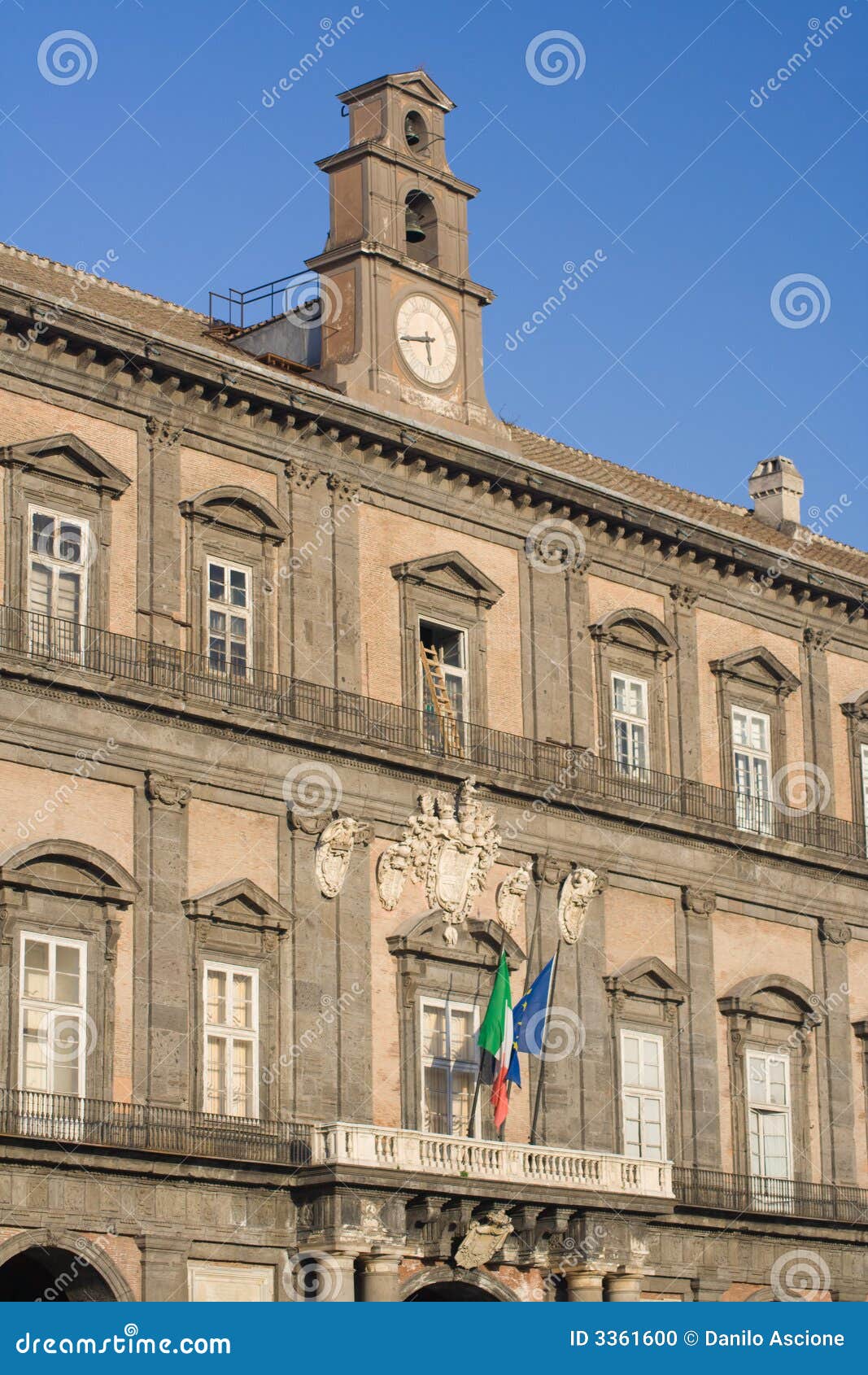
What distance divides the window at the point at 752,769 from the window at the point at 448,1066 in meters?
7.57

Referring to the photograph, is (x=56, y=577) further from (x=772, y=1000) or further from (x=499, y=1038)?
(x=772, y=1000)

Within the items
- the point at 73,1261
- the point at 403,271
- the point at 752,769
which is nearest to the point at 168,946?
the point at 73,1261

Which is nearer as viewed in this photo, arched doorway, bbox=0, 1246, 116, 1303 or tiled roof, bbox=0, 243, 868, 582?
arched doorway, bbox=0, 1246, 116, 1303

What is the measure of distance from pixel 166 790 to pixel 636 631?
35.3 feet

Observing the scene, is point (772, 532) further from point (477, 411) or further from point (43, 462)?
point (43, 462)

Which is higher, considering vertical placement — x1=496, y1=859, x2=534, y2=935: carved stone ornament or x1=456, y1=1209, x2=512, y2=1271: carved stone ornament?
x1=496, y1=859, x2=534, y2=935: carved stone ornament

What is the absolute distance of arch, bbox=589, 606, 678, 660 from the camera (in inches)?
1618

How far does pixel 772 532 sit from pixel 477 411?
11215mm

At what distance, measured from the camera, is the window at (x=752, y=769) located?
42906 millimetres

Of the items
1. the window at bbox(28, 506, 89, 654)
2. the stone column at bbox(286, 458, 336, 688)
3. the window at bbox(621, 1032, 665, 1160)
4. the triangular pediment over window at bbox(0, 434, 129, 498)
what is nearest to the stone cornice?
the stone column at bbox(286, 458, 336, 688)

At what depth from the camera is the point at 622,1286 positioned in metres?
36.2

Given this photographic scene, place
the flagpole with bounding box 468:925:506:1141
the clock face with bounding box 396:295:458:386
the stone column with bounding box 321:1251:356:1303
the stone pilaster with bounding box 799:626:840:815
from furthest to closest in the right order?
the stone pilaster with bounding box 799:626:840:815
the clock face with bounding box 396:295:458:386
the flagpole with bounding box 468:925:506:1141
the stone column with bounding box 321:1251:356:1303
